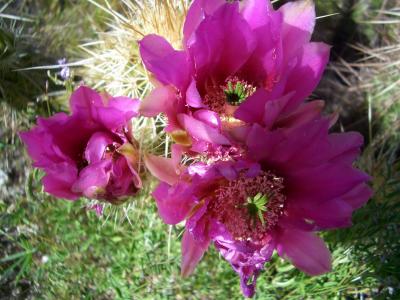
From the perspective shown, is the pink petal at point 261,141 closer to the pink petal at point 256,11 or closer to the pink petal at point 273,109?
the pink petal at point 273,109

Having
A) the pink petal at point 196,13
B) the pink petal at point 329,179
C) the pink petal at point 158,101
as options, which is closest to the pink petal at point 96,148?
the pink petal at point 158,101

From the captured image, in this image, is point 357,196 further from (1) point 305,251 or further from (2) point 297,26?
(2) point 297,26

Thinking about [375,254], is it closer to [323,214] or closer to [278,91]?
[323,214]

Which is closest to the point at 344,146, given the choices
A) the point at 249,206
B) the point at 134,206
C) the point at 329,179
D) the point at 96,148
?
the point at 329,179

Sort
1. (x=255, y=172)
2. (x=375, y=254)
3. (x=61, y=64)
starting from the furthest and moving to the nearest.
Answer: (x=375, y=254)
(x=61, y=64)
(x=255, y=172)

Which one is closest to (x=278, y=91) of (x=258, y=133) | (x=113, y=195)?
(x=258, y=133)
